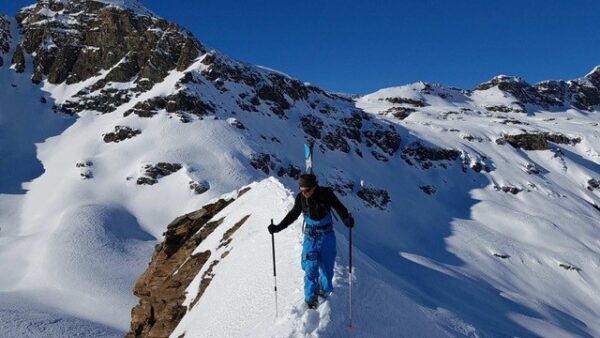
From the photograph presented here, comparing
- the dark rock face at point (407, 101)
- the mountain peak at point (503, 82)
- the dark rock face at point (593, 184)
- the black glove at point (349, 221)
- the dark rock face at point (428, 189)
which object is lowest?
the dark rock face at point (428, 189)

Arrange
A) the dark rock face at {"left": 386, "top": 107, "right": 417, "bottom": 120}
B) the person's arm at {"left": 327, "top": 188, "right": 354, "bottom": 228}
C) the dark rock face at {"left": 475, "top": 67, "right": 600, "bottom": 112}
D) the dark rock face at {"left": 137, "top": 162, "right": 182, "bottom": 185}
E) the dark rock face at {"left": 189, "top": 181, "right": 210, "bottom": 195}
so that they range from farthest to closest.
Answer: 1. the dark rock face at {"left": 475, "top": 67, "right": 600, "bottom": 112}
2. the dark rock face at {"left": 386, "top": 107, "right": 417, "bottom": 120}
3. the dark rock face at {"left": 137, "top": 162, "right": 182, "bottom": 185}
4. the dark rock face at {"left": 189, "top": 181, "right": 210, "bottom": 195}
5. the person's arm at {"left": 327, "top": 188, "right": 354, "bottom": 228}

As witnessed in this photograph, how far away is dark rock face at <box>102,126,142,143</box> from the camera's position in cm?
7900

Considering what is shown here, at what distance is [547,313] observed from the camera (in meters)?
42.8

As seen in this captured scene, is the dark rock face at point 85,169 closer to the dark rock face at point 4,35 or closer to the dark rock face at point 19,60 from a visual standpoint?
the dark rock face at point 19,60

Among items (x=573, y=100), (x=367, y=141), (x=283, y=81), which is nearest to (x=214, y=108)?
(x=283, y=81)

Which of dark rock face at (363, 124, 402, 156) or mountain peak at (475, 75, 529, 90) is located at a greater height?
mountain peak at (475, 75, 529, 90)

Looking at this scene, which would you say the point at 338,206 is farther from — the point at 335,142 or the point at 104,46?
the point at 104,46

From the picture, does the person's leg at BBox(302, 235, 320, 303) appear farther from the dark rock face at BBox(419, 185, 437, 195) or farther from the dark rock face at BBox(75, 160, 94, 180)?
the dark rock face at BBox(419, 185, 437, 195)

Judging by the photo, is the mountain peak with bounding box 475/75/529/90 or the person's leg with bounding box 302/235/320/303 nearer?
the person's leg with bounding box 302/235/320/303

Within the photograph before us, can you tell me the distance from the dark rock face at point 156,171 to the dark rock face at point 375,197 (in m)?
29.3

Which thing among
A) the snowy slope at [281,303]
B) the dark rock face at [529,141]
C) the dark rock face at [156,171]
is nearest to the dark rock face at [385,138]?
the dark rock face at [529,141]

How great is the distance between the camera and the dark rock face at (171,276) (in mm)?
15546

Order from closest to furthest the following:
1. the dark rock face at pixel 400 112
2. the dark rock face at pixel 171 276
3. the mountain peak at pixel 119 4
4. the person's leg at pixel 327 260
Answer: the person's leg at pixel 327 260 < the dark rock face at pixel 171 276 < the mountain peak at pixel 119 4 < the dark rock face at pixel 400 112

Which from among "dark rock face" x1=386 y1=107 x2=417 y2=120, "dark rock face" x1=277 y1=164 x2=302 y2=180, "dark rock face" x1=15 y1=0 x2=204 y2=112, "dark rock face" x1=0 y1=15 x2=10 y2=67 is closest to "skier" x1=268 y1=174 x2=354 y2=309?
"dark rock face" x1=277 y1=164 x2=302 y2=180
